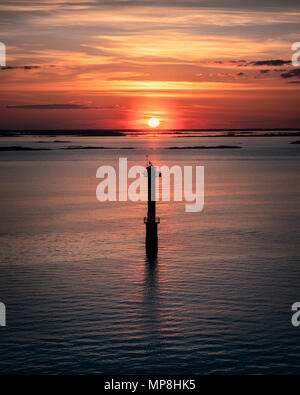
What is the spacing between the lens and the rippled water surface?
21125mm

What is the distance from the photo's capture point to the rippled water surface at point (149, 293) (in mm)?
21125

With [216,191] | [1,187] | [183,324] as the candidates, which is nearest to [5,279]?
[183,324]

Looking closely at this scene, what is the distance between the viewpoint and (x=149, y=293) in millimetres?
29703
